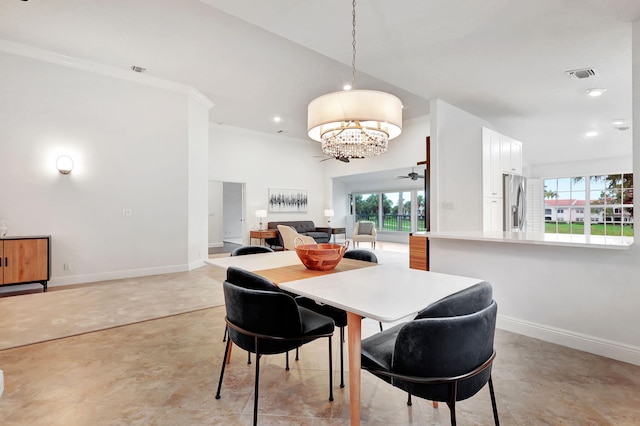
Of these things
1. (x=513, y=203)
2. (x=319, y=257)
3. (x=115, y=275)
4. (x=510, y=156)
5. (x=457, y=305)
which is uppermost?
(x=510, y=156)

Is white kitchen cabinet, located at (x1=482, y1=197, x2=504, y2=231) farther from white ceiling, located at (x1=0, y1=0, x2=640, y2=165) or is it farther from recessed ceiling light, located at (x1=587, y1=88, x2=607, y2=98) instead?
recessed ceiling light, located at (x1=587, y1=88, x2=607, y2=98)

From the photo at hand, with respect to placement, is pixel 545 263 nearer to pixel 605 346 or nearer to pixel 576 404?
pixel 605 346

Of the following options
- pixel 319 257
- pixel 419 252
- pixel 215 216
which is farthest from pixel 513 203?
pixel 215 216

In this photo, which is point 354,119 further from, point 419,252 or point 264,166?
point 264,166

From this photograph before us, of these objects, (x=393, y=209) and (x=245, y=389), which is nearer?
(x=245, y=389)

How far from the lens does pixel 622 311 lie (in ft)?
7.73

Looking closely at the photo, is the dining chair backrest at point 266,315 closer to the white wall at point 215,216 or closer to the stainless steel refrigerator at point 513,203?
the stainless steel refrigerator at point 513,203


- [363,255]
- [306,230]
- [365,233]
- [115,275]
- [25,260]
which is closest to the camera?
[363,255]

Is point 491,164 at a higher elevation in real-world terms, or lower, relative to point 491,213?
higher

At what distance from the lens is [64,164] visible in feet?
14.5

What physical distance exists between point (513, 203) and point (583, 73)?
184 centimetres

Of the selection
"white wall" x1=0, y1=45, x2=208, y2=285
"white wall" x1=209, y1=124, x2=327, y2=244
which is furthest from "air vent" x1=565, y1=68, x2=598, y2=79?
"white wall" x1=209, y1=124, x2=327, y2=244

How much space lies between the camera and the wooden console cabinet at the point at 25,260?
384 centimetres

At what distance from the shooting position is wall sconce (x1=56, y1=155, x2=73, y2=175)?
14.4ft
